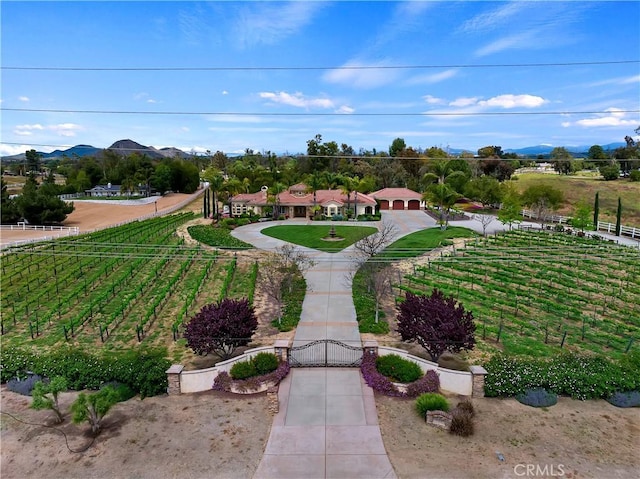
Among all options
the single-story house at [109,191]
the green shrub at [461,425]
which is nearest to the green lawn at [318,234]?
the green shrub at [461,425]

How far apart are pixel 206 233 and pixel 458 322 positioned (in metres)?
34.7

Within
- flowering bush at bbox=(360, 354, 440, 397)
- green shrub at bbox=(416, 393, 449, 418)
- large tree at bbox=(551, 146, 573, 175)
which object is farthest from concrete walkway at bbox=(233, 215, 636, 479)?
large tree at bbox=(551, 146, 573, 175)

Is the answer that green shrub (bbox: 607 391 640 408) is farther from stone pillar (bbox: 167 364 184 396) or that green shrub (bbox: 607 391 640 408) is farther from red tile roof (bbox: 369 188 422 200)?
red tile roof (bbox: 369 188 422 200)

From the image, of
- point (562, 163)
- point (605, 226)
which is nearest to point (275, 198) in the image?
point (605, 226)

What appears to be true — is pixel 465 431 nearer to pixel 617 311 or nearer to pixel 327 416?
pixel 327 416

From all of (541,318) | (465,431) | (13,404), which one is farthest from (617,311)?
(13,404)

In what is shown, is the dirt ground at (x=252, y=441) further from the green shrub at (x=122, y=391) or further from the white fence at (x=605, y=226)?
the white fence at (x=605, y=226)

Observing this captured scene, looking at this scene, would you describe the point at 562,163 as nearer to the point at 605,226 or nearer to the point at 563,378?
the point at 605,226

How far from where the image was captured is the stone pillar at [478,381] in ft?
48.2

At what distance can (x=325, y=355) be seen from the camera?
55.0ft

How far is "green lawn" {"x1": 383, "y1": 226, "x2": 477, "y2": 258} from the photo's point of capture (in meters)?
35.2

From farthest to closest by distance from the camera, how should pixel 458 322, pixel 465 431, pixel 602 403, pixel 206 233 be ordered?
1. pixel 206 233
2. pixel 458 322
3. pixel 602 403
4. pixel 465 431

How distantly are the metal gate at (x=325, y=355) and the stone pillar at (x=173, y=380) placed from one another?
410 centimetres

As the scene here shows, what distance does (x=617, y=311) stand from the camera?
22.2 m
